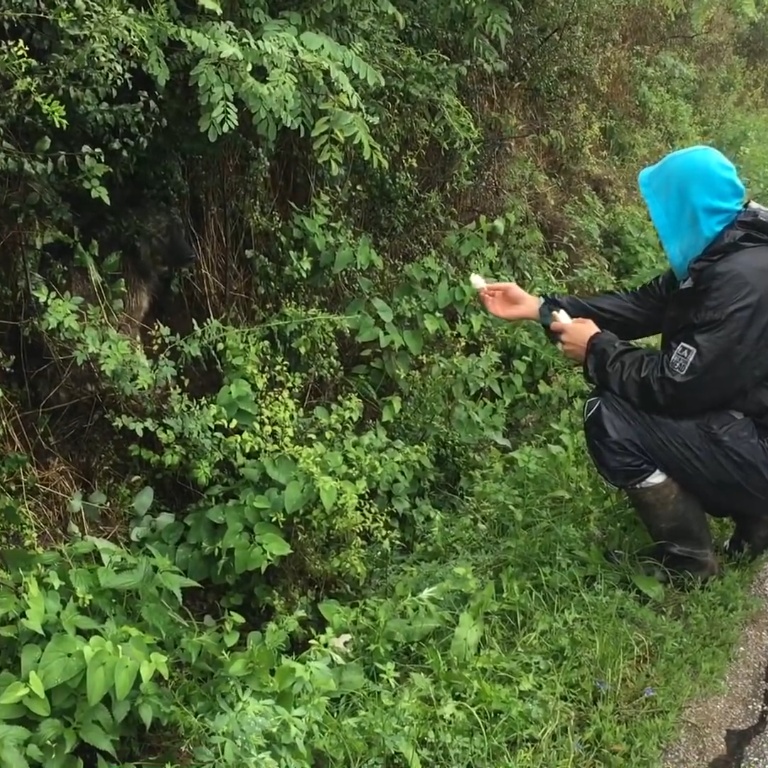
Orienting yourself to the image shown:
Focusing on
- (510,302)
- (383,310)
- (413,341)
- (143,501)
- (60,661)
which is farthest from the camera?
(413,341)

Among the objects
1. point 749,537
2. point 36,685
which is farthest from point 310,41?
point 749,537

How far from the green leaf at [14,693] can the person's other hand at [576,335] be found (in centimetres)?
214

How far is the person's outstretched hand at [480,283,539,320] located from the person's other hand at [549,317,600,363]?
0.84 ft

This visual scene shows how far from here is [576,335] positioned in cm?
312

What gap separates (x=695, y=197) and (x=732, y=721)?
1.77m

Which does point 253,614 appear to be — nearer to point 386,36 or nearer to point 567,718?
point 567,718

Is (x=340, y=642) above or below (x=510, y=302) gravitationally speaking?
below

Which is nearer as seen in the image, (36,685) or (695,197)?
(36,685)

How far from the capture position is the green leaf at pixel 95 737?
2322mm

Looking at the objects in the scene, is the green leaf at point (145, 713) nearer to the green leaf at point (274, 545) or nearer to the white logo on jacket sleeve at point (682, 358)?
the green leaf at point (274, 545)

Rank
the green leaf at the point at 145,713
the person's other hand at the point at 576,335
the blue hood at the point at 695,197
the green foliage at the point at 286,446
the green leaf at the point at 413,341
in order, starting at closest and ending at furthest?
the green leaf at the point at 145,713
the green foliage at the point at 286,446
the blue hood at the point at 695,197
the person's other hand at the point at 576,335
the green leaf at the point at 413,341

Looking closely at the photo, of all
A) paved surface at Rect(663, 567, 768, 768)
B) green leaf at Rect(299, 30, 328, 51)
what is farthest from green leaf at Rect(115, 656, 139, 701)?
green leaf at Rect(299, 30, 328, 51)

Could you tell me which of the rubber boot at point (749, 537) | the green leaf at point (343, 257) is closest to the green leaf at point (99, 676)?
the green leaf at point (343, 257)

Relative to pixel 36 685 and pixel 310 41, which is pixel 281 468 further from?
pixel 310 41
